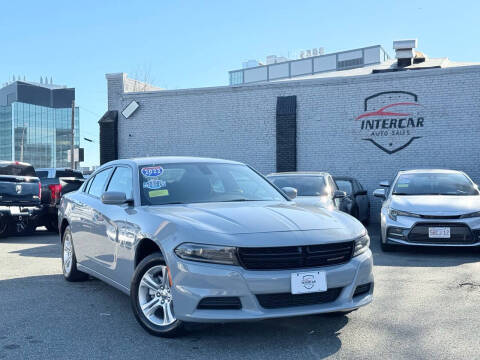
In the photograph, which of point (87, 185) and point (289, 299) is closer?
point (289, 299)

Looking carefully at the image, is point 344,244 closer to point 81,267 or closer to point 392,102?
point 81,267

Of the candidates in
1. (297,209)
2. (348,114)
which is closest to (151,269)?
(297,209)

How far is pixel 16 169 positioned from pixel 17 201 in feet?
3.84

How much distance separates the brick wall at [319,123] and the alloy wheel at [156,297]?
43.7 feet

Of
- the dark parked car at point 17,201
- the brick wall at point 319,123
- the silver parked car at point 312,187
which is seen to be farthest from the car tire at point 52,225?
the brick wall at point 319,123

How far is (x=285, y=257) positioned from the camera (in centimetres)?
402

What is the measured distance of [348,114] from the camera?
17.3 m

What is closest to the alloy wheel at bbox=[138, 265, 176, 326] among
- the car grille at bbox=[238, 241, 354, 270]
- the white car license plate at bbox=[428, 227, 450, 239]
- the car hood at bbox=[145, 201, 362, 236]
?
the car hood at bbox=[145, 201, 362, 236]

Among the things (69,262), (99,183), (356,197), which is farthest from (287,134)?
(99,183)

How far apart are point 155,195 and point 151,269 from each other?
909mm

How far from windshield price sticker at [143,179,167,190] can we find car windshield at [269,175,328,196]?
5620 millimetres

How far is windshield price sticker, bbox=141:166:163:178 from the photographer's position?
5.32 meters

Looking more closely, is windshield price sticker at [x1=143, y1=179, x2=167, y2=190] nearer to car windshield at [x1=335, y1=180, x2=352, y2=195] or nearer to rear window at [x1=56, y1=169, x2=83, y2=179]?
car windshield at [x1=335, y1=180, x2=352, y2=195]

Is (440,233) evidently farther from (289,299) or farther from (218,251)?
(218,251)
